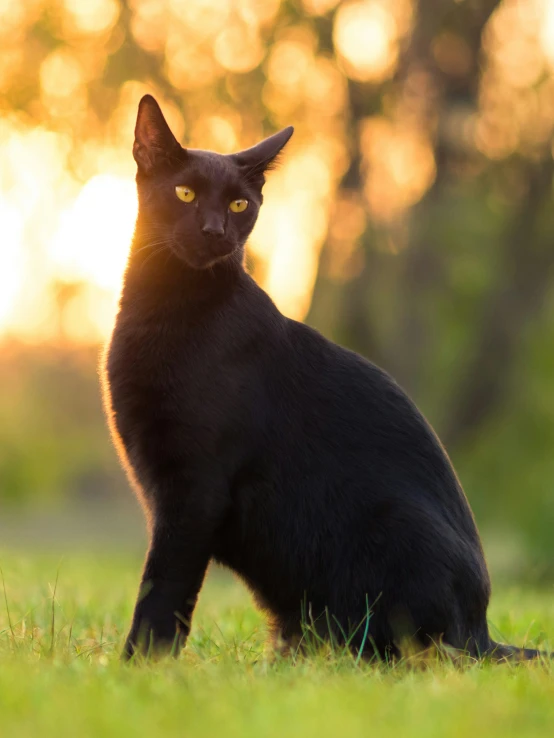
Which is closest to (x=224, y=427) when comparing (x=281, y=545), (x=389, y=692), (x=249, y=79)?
(x=281, y=545)

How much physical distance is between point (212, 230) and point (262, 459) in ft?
2.72

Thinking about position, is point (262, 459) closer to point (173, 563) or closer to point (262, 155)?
point (173, 563)

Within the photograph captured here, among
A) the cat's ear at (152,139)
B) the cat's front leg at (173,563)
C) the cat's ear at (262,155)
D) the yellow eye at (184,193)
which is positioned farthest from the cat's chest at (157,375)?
the cat's ear at (262,155)

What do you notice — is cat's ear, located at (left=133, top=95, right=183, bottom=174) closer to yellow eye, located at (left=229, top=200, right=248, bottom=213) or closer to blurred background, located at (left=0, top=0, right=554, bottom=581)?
yellow eye, located at (left=229, top=200, right=248, bottom=213)

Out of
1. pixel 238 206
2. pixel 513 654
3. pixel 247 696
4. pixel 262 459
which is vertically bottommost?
pixel 513 654

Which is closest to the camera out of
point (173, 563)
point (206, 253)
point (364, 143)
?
point (173, 563)

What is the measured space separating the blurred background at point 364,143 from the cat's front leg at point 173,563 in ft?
21.0

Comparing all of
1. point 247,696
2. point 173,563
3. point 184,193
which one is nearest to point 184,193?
point 184,193

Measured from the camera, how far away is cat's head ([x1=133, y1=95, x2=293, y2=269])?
3480 mm

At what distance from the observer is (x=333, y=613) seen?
3209mm

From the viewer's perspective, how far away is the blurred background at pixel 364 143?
10055 mm

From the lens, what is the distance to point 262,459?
10.7 ft

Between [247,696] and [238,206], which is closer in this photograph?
[247,696]

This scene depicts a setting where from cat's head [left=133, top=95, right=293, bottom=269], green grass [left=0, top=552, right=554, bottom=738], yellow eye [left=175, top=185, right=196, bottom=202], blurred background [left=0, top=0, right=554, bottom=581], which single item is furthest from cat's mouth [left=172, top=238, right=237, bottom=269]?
blurred background [left=0, top=0, right=554, bottom=581]
